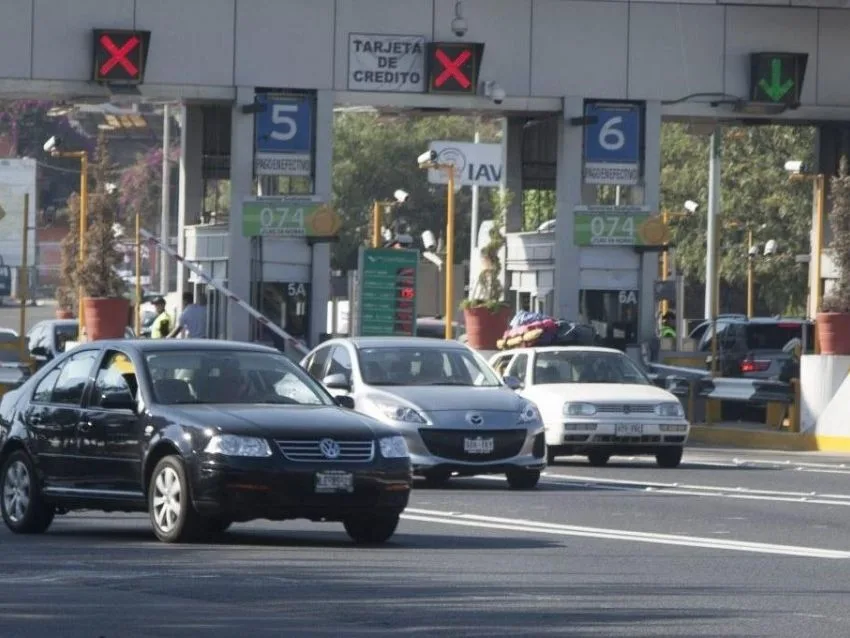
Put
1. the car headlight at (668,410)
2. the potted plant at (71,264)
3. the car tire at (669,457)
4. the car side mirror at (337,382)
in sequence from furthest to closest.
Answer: the potted plant at (71,264)
the car tire at (669,457)
the car headlight at (668,410)
the car side mirror at (337,382)

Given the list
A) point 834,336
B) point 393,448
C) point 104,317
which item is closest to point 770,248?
point 104,317

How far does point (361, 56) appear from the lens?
34.5m

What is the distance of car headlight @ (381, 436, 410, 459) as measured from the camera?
14.8 metres

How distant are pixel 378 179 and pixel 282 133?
45275mm

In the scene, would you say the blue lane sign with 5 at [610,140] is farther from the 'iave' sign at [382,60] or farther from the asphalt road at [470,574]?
the asphalt road at [470,574]

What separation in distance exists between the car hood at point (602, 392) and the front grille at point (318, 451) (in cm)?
1048

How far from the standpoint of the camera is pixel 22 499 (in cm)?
1612

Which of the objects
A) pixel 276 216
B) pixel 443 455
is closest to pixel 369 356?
pixel 443 455

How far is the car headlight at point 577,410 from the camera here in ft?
81.6

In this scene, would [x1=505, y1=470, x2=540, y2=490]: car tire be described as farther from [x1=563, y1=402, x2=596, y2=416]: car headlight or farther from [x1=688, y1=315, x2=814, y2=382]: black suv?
[x1=688, y1=315, x2=814, y2=382]: black suv

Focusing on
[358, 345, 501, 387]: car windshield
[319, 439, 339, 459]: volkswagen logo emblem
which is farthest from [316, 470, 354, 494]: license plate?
[358, 345, 501, 387]: car windshield

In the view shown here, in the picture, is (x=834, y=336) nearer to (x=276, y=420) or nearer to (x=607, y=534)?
(x=607, y=534)

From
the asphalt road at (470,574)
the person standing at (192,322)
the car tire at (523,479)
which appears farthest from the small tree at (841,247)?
the asphalt road at (470,574)

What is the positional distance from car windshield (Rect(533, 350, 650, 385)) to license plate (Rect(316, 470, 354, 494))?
11702 mm
